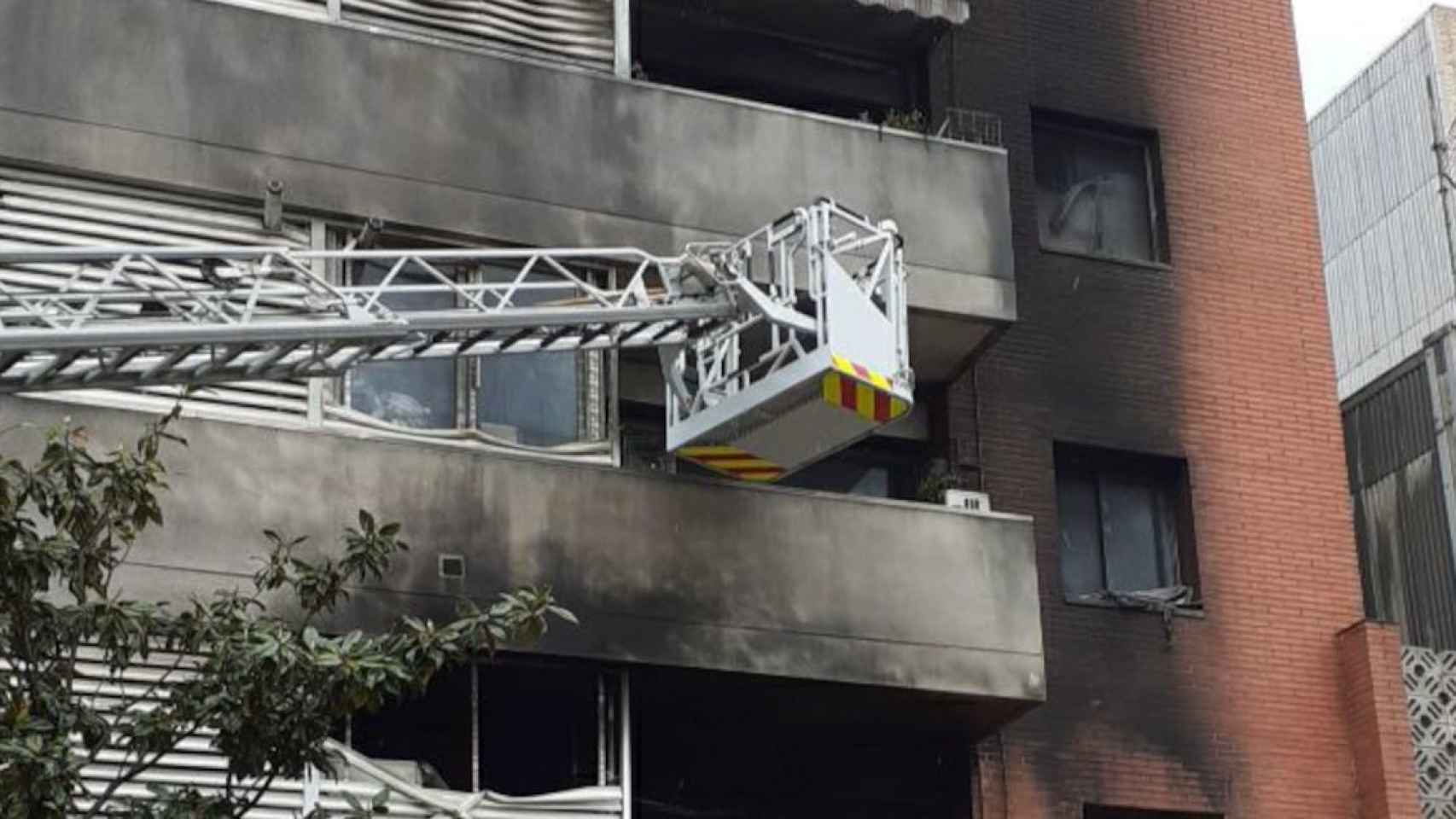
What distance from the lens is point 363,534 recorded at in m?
14.4

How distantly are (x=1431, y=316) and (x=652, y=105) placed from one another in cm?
1189

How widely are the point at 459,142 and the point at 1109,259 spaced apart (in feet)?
20.9

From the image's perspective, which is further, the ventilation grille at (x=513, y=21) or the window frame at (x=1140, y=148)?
the window frame at (x=1140, y=148)

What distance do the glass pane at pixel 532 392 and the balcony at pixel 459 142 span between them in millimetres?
803

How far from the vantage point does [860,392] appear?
17.4 meters

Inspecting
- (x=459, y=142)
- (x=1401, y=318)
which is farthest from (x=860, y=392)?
(x=1401, y=318)

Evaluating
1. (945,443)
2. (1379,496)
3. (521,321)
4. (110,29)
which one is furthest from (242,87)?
(1379,496)

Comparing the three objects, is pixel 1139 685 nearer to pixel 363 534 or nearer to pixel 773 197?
pixel 773 197

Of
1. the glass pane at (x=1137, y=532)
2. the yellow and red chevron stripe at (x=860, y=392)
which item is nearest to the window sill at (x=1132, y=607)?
the glass pane at (x=1137, y=532)

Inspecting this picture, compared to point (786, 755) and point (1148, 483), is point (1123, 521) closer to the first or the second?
point (1148, 483)

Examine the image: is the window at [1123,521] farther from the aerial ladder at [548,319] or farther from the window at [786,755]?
the aerial ladder at [548,319]

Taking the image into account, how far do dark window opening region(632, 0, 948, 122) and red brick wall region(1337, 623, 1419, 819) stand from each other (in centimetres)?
594

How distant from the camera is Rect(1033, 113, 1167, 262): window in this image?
2228cm

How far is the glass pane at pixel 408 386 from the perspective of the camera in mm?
17656
